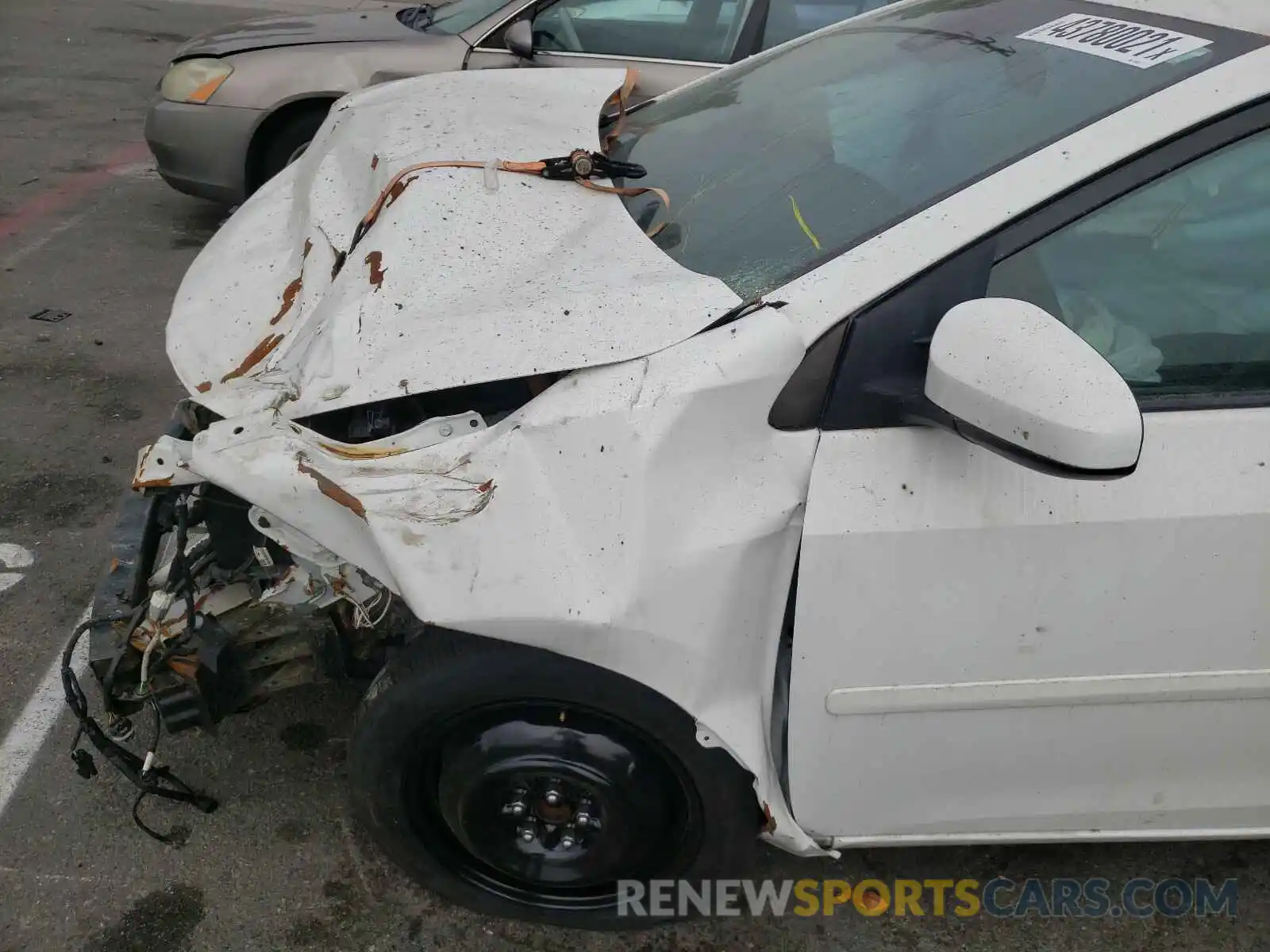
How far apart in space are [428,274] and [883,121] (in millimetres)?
958

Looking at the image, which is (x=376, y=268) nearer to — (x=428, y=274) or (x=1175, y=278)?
(x=428, y=274)

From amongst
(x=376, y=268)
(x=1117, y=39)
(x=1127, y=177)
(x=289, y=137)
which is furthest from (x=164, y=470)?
(x=289, y=137)

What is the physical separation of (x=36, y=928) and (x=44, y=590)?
1.12 meters

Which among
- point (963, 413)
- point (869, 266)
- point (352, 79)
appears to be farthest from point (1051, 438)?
point (352, 79)

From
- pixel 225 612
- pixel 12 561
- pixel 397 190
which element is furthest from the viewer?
pixel 12 561

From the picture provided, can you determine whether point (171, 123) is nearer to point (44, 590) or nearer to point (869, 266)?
point (44, 590)

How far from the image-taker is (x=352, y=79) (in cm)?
444

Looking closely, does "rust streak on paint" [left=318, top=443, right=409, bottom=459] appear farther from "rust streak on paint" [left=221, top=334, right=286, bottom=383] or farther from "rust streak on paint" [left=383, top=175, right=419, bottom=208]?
"rust streak on paint" [left=383, top=175, right=419, bottom=208]

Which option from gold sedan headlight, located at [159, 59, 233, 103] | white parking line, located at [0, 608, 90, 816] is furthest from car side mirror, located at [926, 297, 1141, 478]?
gold sedan headlight, located at [159, 59, 233, 103]

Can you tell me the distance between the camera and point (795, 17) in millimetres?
4098

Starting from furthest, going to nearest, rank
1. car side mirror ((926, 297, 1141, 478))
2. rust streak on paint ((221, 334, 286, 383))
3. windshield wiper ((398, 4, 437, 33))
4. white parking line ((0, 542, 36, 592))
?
windshield wiper ((398, 4, 437, 33)) < white parking line ((0, 542, 36, 592)) < rust streak on paint ((221, 334, 286, 383)) < car side mirror ((926, 297, 1141, 478))

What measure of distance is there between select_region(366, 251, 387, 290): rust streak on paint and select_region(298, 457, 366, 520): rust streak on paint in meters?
0.43

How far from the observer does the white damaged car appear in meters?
1.51

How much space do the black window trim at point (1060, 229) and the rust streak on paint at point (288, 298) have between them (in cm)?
111
